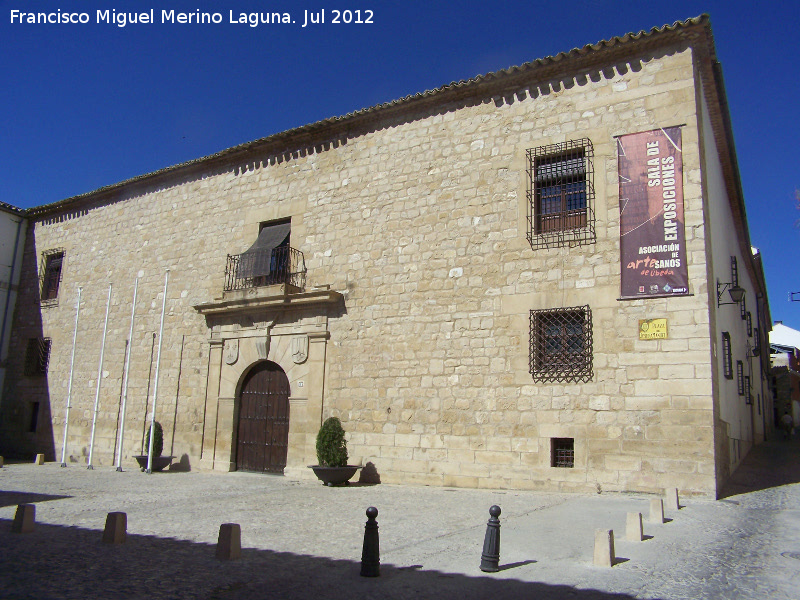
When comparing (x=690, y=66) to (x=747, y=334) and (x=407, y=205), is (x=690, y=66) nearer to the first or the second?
(x=407, y=205)

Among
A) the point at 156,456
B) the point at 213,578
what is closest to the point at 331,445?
the point at 156,456

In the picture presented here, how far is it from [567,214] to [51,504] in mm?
8900

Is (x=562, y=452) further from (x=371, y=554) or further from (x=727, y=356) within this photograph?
(x=371, y=554)

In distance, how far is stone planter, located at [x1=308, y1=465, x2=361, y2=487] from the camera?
1076cm

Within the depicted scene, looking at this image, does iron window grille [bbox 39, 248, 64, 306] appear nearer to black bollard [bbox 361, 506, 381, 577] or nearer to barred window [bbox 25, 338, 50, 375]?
barred window [bbox 25, 338, 50, 375]

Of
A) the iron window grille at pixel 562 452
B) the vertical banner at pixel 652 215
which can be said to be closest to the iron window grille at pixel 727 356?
the vertical banner at pixel 652 215

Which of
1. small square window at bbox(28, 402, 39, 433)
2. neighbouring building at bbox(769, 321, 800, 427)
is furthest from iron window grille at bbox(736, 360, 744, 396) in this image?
small square window at bbox(28, 402, 39, 433)

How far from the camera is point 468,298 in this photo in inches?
426

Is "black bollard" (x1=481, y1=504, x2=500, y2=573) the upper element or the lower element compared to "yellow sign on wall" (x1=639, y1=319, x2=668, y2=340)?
lower

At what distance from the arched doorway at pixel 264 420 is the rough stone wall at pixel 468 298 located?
1182 mm

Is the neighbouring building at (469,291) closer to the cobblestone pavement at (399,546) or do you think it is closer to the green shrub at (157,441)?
the green shrub at (157,441)

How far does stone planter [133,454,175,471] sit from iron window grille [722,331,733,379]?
11126mm

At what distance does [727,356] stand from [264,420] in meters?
8.96

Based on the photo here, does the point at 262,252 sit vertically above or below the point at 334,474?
above
